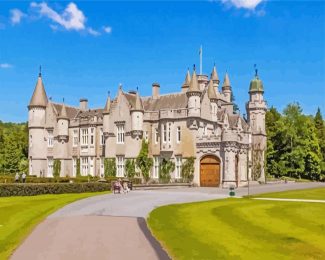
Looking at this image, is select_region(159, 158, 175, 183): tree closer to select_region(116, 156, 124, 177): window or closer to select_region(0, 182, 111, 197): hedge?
select_region(116, 156, 124, 177): window

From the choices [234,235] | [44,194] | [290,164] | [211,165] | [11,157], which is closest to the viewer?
[234,235]

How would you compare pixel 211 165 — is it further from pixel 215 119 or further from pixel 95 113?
pixel 95 113

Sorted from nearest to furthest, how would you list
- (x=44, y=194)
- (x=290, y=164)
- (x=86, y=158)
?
1. (x=44, y=194)
2. (x=86, y=158)
3. (x=290, y=164)

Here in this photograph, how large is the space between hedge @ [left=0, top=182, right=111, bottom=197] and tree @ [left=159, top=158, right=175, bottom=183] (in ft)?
43.0

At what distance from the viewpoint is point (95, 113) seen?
61.4 m

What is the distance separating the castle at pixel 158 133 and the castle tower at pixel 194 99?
0.39 ft

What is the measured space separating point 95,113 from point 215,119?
17579 mm

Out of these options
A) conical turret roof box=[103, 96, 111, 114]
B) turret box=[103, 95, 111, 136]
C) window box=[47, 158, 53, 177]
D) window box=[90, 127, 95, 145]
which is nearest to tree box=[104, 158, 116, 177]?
turret box=[103, 95, 111, 136]

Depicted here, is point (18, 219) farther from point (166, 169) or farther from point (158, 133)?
point (158, 133)

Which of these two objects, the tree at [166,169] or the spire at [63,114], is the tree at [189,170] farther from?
the spire at [63,114]

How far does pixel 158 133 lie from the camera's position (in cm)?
5400

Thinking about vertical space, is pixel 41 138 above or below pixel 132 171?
above

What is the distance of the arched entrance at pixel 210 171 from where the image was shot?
161ft

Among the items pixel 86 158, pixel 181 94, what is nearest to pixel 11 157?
pixel 86 158
